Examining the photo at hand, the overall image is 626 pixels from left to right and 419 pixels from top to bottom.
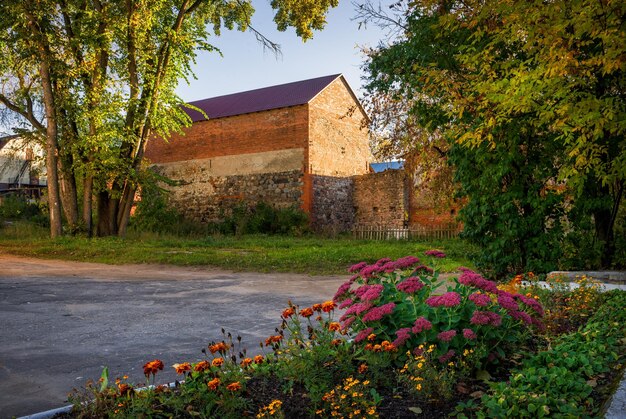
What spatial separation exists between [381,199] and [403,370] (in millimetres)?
24862

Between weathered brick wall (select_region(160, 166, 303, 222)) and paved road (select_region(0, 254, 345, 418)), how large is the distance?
1559 cm

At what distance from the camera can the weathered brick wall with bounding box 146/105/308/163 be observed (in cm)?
2728

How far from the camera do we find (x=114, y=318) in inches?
264

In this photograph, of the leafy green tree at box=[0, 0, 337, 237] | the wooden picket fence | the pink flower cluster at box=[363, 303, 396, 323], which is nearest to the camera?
the pink flower cluster at box=[363, 303, 396, 323]

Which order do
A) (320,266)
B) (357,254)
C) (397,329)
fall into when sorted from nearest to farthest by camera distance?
(397,329)
(320,266)
(357,254)

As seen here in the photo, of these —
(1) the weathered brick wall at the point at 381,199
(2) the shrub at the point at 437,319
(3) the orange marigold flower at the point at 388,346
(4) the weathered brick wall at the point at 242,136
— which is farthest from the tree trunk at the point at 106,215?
(3) the orange marigold flower at the point at 388,346

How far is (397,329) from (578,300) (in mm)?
3256

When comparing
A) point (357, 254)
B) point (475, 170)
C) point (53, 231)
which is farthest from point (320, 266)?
point (53, 231)

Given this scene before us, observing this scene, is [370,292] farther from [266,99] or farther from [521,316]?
[266,99]

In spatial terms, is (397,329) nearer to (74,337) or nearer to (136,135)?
(74,337)

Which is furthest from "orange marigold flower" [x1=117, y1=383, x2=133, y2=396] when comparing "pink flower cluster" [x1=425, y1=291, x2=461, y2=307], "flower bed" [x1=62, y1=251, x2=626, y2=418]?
"pink flower cluster" [x1=425, y1=291, x2=461, y2=307]

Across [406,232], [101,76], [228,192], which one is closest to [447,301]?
[101,76]

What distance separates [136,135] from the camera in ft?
65.3

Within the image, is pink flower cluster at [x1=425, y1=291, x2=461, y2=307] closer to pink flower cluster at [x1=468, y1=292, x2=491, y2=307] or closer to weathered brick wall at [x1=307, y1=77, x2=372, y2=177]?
pink flower cluster at [x1=468, y1=292, x2=491, y2=307]
